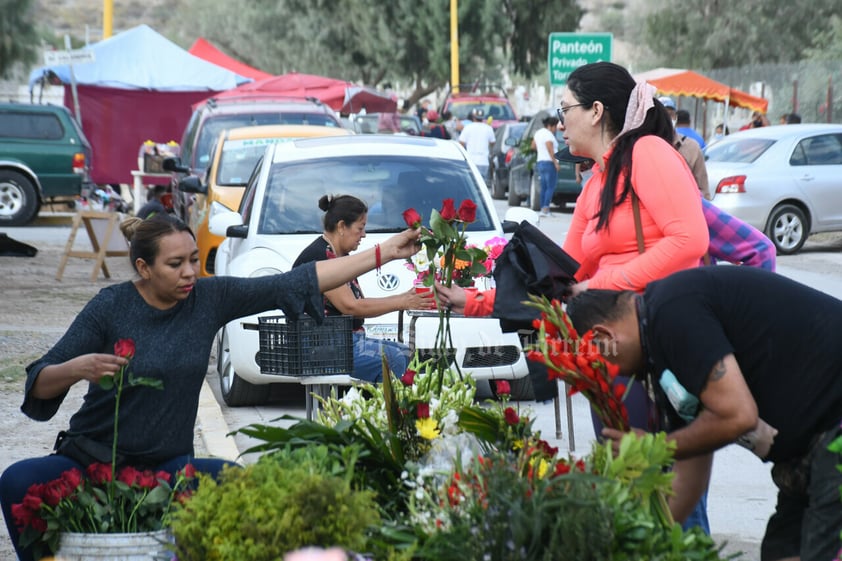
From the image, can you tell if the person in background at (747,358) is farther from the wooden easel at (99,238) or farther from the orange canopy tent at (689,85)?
the orange canopy tent at (689,85)

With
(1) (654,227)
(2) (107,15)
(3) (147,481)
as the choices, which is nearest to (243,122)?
(1) (654,227)

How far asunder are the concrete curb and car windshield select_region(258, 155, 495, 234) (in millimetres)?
1262

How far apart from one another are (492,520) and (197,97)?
28898mm

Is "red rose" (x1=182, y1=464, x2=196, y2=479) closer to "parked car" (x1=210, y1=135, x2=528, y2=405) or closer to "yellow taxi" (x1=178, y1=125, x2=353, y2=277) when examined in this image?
"parked car" (x1=210, y1=135, x2=528, y2=405)

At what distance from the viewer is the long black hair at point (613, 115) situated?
446 cm

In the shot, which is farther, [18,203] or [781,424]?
[18,203]

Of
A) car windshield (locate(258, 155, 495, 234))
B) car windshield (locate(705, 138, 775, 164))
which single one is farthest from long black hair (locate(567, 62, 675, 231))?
car windshield (locate(705, 138, 775, 164))

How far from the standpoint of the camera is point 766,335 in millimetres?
3572

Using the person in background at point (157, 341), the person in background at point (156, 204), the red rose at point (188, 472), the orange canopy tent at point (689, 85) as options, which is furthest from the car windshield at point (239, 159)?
the orange canopy tent at point (689, 85)

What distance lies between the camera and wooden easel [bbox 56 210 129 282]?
1547cm

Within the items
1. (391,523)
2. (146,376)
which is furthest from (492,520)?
(146,376)

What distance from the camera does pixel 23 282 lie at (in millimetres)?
15672

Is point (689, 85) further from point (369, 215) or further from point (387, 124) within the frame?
point (369, 215)

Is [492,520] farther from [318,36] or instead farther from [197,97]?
[318,36]
